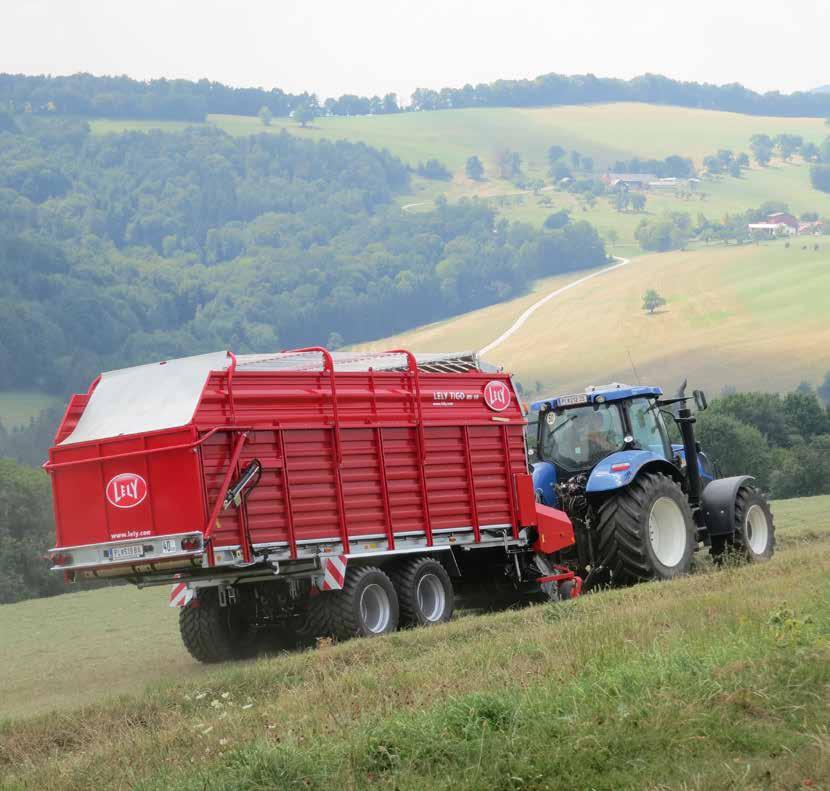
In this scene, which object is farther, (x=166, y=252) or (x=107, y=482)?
(x=166, y=252)

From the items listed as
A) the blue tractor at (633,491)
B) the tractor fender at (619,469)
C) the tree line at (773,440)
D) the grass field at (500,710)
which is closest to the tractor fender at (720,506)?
the blue tractor at (633,491)

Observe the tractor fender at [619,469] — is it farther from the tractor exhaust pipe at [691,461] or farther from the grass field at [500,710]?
the grass field at [500,710]

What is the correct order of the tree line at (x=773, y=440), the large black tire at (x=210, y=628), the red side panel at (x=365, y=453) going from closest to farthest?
the red side panel at (x=365, y=453) → the large black tire at (x=210, y=628) → the tree line at (x=773, y=440)

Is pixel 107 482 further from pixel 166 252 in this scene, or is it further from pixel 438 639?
pixel 166 252

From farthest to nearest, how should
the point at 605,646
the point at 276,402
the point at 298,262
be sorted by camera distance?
the point at 298,262, the point at 276,402, the point at 605,646

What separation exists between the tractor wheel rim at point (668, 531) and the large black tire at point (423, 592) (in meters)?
3.11

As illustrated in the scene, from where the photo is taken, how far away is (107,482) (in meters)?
13.0

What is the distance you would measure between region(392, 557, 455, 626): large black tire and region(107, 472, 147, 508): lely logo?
3.08m

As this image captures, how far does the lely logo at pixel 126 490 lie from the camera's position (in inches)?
500

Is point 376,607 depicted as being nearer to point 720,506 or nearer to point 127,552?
point 127,552

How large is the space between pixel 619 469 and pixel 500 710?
899 cm

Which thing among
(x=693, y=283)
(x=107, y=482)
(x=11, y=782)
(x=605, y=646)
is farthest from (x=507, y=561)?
(x=693, y=283)

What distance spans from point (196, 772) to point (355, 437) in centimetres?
715

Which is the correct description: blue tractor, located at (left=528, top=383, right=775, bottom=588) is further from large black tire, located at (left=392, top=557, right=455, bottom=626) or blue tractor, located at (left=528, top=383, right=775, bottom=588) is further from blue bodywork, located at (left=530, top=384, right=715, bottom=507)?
large black tire, located at (left=392, top=557, right=455, bottom=626)
